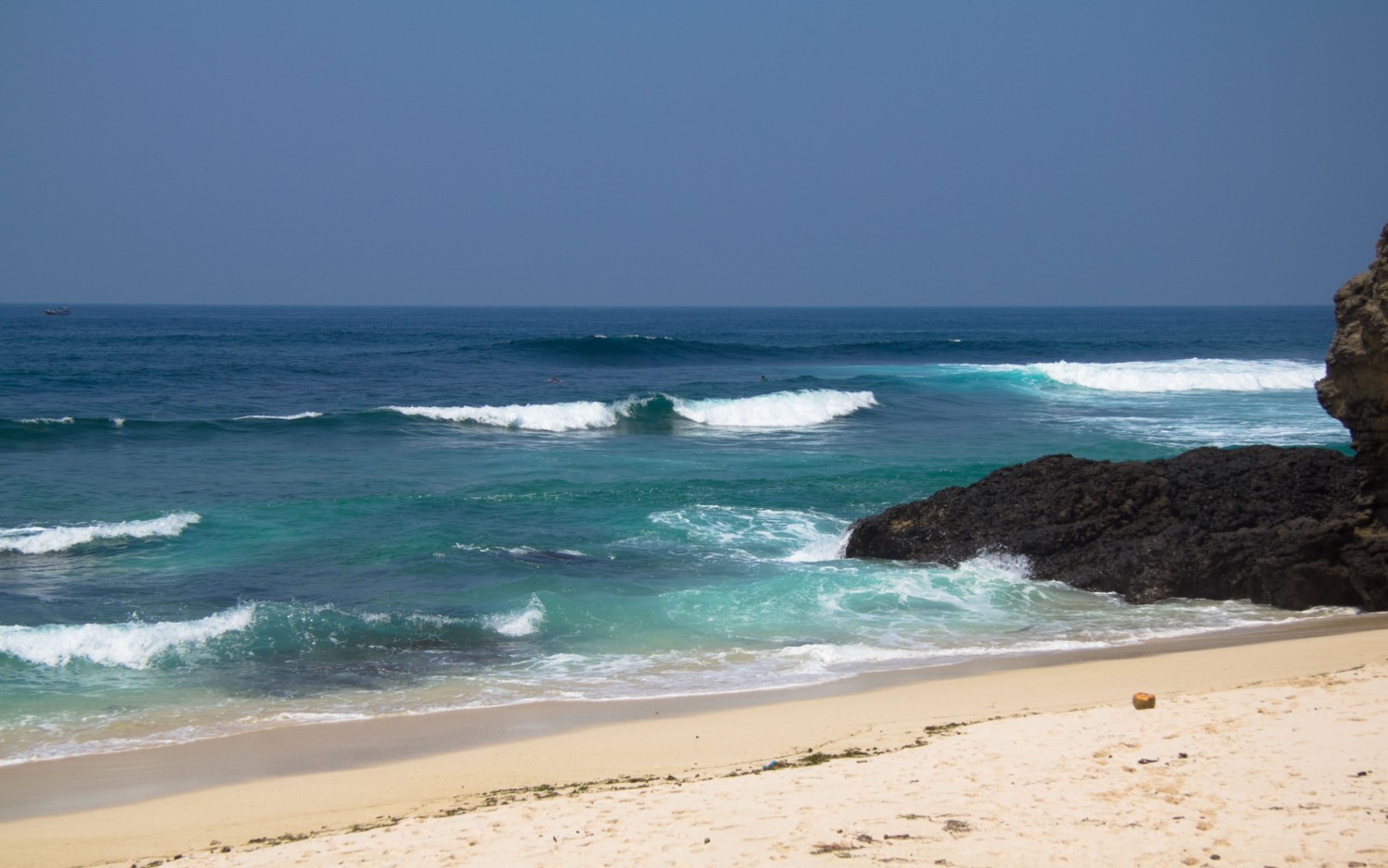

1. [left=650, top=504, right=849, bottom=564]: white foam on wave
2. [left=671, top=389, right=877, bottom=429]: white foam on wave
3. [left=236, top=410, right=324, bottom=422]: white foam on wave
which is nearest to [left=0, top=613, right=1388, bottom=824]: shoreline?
[left=650, top=504, right=849, bottom=564]: white foam on wave

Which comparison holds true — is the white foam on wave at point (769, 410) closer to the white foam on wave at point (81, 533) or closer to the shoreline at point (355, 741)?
the white foam on wave at point (81, 533)

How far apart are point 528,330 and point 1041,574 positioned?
7209cm

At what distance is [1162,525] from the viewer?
12602 mm

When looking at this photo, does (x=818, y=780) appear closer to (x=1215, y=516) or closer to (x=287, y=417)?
(x=1215, y=516)

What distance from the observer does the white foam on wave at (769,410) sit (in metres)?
29.7

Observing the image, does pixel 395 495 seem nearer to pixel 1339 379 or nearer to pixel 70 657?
pixel 70 657

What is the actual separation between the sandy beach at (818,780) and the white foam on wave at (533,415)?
19658mm

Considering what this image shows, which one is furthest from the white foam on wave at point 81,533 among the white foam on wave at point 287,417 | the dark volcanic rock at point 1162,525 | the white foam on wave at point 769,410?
the white foam on wave at point 769,410

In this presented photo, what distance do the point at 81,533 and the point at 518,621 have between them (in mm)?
7236

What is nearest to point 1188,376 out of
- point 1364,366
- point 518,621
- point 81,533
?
point 1364,366

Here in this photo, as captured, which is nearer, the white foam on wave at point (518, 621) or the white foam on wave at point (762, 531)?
the white foam on wave at point (518, 621)

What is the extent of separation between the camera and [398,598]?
39.6ft

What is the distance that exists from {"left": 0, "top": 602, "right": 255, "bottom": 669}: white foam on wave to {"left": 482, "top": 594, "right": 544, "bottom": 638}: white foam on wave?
2.46 metres

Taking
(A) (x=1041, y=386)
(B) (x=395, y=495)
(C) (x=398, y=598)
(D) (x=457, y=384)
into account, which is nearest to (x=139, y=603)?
(C) (x=398, y=598)
